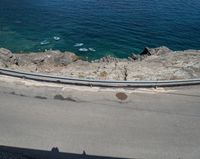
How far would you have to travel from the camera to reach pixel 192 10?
55.5 m

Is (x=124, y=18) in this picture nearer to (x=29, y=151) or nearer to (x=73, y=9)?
(x=73, y=9)

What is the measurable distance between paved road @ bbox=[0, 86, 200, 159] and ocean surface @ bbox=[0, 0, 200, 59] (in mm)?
22008

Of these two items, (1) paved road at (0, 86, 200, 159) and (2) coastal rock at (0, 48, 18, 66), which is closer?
(1) paved road at (0, 86, 200, 159)

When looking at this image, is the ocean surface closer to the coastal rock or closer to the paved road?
the coastal rock

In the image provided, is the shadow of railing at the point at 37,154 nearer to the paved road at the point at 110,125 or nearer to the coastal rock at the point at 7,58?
the paved road at the point at 110,125

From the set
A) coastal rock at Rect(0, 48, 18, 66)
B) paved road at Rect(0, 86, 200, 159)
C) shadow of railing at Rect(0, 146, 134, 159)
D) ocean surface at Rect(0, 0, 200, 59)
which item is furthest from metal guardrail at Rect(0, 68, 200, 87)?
ocean surface at Rect(0, 0, 200, 59)

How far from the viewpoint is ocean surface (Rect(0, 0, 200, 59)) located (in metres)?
42.2

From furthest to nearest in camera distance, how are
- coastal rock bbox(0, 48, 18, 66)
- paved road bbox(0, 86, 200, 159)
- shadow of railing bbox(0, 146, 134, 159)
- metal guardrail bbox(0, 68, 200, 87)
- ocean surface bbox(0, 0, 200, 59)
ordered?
1. ocean surface bbox(0, 0, 200, 59)
2. coastal rock bbox(0, 48, 18, 66)
3. metal guardrail bbox(0, 68, 200, 87)
4. paved road bbox(0, 86, 200, 159)
5. shadow of railing bbox(0, 146, 134, 159)

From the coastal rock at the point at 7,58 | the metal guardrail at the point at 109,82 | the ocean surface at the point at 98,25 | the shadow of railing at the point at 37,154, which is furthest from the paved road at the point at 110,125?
the ocean surface at the point at 98,25

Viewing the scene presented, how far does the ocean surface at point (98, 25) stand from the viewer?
138 feet

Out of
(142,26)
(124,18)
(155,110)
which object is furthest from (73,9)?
(155,110)

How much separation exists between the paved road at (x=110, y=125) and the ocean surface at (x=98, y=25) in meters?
22.0

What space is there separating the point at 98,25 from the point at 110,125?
3307 cm

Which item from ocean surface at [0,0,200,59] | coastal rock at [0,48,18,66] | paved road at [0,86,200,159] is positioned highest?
ocean surface at [0,0,200,59]
